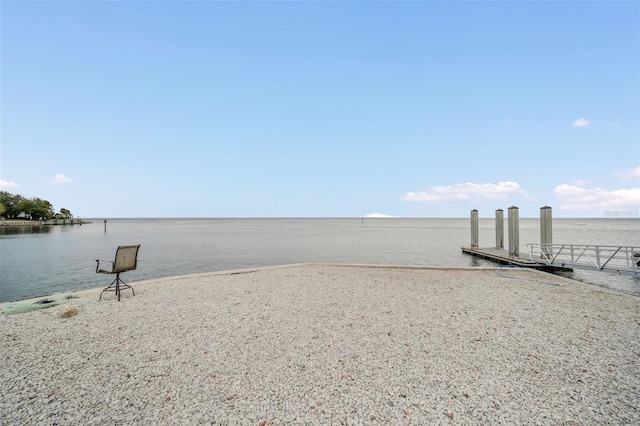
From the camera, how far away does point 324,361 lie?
163 inches

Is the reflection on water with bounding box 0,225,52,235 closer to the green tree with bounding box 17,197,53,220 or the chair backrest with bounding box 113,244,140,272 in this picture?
the green tree with bounding box 17,197,53,220

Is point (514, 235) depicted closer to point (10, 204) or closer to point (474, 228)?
point (474, 228)

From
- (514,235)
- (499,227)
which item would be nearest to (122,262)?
(514,235)

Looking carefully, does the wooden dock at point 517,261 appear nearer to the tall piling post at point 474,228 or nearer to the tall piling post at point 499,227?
the tall piling post at point 499,227

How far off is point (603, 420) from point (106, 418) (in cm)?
483

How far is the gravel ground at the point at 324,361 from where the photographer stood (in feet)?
10.3

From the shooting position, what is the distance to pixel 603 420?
9.90ft

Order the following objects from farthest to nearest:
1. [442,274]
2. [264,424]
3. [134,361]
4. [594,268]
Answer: [594,268] < [442,274] < [134,361] < [264,424]

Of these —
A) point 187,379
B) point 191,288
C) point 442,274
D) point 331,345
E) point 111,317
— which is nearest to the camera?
point 187,379

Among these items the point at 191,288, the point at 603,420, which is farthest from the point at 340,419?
the point at 191,288

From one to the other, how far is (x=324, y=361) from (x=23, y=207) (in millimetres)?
131200

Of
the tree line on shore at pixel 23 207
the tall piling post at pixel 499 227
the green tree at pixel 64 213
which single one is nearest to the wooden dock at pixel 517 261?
the tall piling post at pixel 499 227

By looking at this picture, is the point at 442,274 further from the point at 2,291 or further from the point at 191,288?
the point at 2,291

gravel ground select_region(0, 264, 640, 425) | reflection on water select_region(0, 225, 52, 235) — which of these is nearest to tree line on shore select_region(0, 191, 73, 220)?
reflection on water select_region(0, 225, 52, 235)
